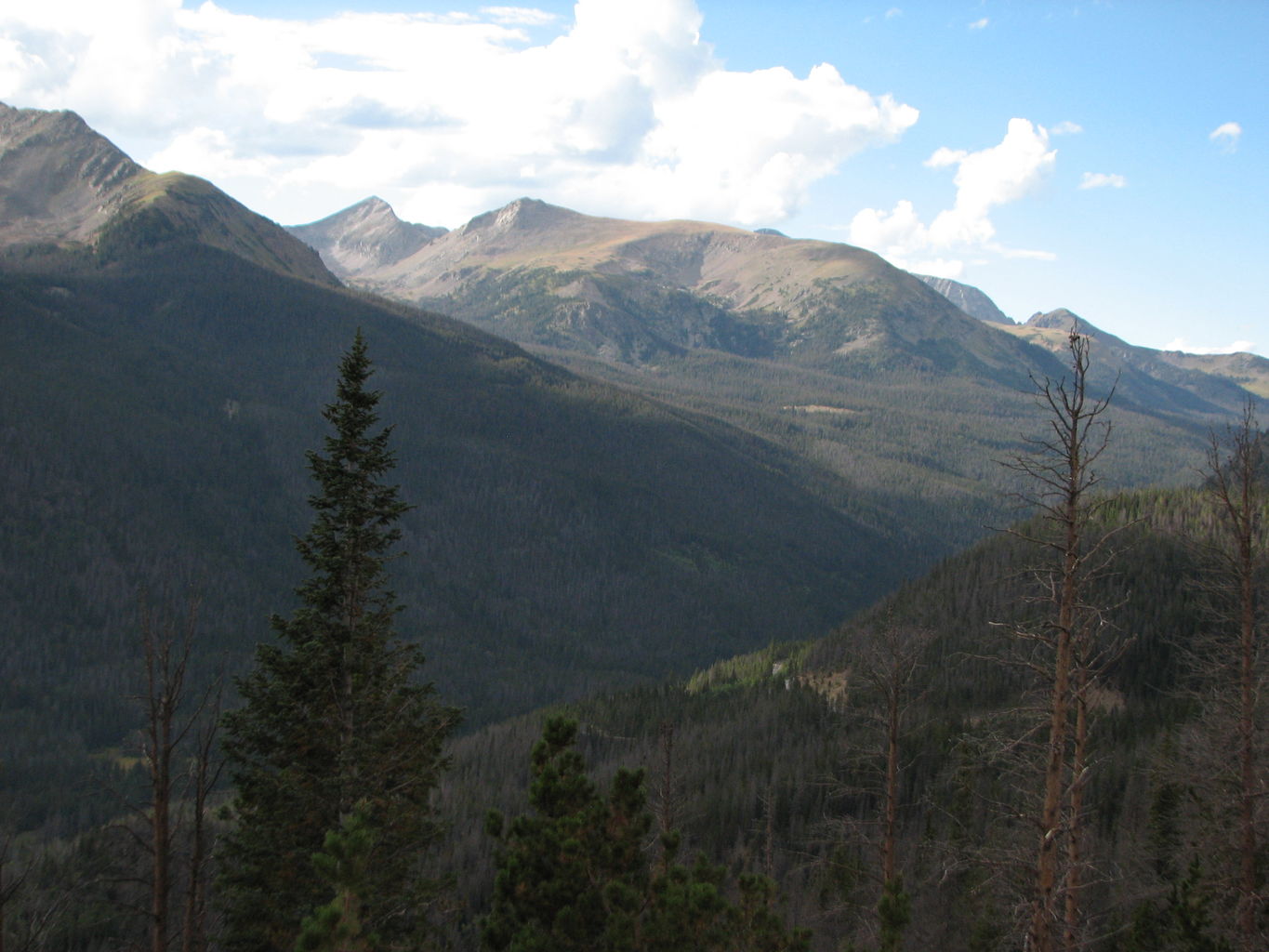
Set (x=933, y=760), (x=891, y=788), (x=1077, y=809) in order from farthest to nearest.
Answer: (x=933, y=760) → (x=891, y=788) → (x=1077, y=809)

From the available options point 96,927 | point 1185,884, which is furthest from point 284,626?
point 96,927

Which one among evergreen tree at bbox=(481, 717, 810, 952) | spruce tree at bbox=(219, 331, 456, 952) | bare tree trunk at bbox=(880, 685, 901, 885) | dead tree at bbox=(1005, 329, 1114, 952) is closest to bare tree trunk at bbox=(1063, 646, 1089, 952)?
dead tree at bbox=(1005, 329, 1114, 952)

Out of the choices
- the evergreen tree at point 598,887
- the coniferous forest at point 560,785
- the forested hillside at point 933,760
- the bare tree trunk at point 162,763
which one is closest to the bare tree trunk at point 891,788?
the coniferous forest at point 560,785

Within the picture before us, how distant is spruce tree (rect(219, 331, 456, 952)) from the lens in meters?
24.2

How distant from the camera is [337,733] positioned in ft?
82.9

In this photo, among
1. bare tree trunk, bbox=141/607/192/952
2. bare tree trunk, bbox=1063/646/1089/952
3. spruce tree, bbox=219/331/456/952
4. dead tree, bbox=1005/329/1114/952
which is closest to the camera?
dead tree, bbox=1005/329/1114/952

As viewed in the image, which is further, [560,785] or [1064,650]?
[560,785]

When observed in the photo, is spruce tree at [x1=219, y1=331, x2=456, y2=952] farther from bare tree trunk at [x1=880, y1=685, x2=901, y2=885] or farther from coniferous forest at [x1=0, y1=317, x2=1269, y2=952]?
bare tree trunk at [x1=880, y1=685, x2=901, y2=885]

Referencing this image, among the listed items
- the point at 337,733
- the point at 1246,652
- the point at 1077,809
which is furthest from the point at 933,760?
the point at 1077,809

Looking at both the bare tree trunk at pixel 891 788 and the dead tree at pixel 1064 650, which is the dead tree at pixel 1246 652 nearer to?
the dead tree at pixel 1064 650

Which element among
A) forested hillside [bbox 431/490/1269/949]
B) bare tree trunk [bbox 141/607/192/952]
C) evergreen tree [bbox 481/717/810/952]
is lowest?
forested hillside [bbox 431/490/1269/949]

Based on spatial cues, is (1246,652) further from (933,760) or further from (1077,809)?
(933,760)

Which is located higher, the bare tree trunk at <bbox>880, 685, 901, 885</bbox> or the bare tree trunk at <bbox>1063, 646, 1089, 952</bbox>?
the bare tree trunk at <bbox>1063, 646, 1089, 952</bbox>

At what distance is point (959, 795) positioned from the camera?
73.8m
